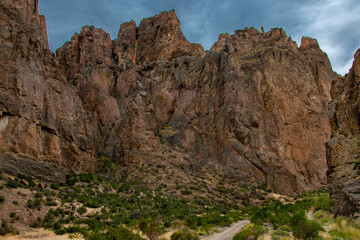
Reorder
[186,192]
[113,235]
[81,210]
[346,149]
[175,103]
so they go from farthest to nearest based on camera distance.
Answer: [175,103] < [186,192] < [81,210] < [346,149] < [113,235]

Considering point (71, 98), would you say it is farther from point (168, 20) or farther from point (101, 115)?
point (168, 20)

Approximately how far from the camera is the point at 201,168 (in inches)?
1866

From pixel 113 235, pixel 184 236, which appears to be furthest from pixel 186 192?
pixel 113 235

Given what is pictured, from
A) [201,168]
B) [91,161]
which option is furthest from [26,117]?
[201,168]

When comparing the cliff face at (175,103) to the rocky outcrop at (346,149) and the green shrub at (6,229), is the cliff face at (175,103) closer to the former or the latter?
the green shrub at (6,229)

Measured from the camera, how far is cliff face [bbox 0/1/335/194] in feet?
126

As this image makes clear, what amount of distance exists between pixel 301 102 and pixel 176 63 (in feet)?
93.9

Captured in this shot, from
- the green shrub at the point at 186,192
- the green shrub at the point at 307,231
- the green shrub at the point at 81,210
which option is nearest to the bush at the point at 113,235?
the green shrub at the point at 81,210

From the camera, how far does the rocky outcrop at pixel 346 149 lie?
15.5 metres

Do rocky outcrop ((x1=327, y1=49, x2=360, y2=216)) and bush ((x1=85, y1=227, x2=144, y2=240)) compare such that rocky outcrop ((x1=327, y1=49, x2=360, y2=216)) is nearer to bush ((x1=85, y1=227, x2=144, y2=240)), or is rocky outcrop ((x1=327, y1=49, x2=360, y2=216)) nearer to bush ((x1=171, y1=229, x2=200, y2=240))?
bush ((x1=171, y1=229, x2=200, y2=240))

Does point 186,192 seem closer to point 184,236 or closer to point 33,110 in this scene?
point 184,236

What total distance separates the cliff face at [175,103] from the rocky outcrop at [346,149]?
27.3 meters

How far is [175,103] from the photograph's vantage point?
5703 cm

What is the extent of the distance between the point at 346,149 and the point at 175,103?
132ft
